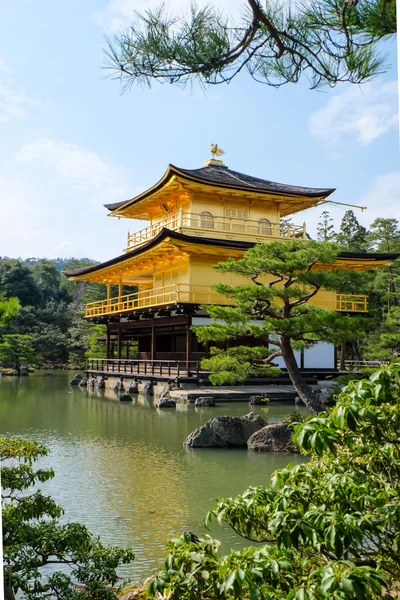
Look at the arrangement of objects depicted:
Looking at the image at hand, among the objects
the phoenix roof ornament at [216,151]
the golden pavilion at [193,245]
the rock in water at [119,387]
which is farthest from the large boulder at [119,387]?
the phoenix roof ornament at [216,151]

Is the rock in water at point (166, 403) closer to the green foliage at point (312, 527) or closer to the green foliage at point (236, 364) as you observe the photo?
the green foliage at point (236, 364)

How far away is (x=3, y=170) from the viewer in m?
2.33

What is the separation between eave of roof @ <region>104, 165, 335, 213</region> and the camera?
14062 millimetres

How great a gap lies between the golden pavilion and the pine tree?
518 centimetres

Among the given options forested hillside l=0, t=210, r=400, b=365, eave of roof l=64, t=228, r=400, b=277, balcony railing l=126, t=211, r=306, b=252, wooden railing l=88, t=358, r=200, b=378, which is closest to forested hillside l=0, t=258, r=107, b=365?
forested hillside l=0, t=210, r=400, b=365

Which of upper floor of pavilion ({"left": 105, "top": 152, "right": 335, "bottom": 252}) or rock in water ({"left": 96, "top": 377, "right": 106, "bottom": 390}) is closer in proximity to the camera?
upper floor of pavilion ({"left": 105, "top": 152, "right": 335, "bottom": 252})

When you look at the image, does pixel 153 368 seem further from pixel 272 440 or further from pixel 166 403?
pixel 272 440

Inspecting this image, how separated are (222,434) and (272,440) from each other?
63cm

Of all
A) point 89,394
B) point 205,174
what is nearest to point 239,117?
point 89,394

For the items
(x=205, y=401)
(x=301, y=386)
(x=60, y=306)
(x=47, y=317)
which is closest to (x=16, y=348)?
(x=47, y=317)

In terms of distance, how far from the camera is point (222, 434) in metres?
6.54

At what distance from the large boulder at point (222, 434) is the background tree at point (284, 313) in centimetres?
130

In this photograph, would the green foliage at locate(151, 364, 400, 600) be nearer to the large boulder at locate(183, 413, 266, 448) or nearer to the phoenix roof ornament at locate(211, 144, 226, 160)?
the large boulder at locate(183, 413, 266, 448)

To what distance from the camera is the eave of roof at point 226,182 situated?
1406 centimetres
